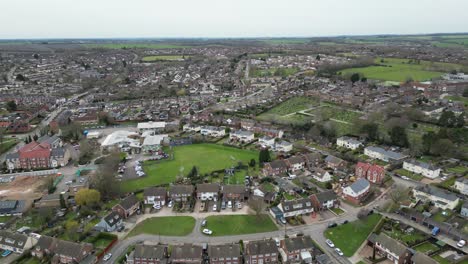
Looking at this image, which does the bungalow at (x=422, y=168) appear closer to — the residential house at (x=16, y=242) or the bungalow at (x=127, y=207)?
the bungalow at (x=127, y=207)

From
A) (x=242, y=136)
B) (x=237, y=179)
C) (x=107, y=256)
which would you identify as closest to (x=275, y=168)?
(x=237, y=179)

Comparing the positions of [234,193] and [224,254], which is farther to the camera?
[234,193]

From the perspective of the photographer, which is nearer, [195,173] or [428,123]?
[195,173]

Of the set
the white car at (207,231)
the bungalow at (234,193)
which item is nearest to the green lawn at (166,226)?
the white car at (207,231)

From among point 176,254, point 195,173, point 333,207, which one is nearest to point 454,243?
point 333,207

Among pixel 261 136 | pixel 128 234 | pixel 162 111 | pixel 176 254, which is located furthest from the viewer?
pixel 162 111

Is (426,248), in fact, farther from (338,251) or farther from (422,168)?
(422,168)

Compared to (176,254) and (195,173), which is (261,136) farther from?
(176,254)

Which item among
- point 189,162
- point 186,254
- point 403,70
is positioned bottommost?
point 186,254
